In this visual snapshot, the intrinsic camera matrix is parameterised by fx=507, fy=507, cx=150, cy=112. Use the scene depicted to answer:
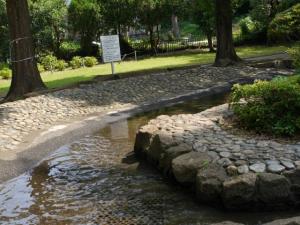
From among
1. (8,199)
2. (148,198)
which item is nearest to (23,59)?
(8,199)

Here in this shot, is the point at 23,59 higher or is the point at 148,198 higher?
the point at 23,59

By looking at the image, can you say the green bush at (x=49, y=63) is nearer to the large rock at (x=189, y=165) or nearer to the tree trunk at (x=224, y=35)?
the tree trunk at (x=224, y=35)

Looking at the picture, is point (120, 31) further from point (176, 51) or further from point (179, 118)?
point (179, 118)

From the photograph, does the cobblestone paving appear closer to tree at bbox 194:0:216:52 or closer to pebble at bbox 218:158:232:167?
pebble at bbox 218:158:232:167

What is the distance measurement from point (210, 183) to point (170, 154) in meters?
1.47

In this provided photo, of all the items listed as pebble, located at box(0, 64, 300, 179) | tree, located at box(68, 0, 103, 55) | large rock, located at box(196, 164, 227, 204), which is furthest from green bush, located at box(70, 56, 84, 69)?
large rock, located at box(196, 164, 227, 204)

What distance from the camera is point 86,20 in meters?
32.3

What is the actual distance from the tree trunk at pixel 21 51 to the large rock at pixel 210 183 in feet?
33.0

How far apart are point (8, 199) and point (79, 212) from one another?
153cm

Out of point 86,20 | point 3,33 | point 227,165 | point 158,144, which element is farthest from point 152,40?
point 227,165

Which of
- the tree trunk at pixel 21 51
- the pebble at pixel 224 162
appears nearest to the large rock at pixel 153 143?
the pebble at pixel 224 162

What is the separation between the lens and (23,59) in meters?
16.4

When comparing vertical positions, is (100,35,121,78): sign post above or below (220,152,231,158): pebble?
above

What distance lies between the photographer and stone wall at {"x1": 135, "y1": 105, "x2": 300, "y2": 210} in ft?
22.7
